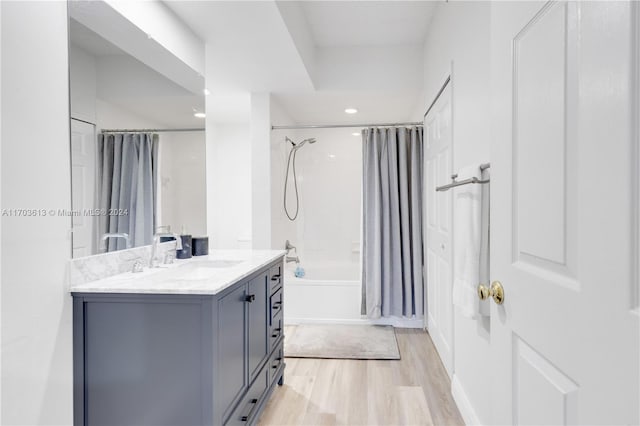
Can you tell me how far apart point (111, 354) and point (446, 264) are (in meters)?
2.11

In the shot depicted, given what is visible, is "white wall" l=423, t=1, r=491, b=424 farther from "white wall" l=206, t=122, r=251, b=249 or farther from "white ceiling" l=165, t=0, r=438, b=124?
"white wall" l=206, t=122, r=251, b=249

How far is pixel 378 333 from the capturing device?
3568mm

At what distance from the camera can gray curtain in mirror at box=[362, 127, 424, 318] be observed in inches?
145

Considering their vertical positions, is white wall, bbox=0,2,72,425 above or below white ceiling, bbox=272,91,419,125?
below

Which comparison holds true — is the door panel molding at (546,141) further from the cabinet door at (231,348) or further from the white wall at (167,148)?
the white wall at (167,148)

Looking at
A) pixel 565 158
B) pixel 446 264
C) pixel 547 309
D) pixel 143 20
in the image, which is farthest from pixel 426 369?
pixel 143 20

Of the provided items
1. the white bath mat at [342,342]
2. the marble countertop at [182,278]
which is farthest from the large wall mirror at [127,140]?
the white bath mat at [342,342]

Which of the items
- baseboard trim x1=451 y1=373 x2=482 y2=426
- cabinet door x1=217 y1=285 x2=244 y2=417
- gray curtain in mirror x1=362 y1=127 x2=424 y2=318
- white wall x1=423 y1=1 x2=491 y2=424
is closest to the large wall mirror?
cabinet door x1=217 y1=285 x2=244 y2=417

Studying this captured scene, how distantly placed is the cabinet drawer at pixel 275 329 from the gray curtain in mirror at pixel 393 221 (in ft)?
4.63

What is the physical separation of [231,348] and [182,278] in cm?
41

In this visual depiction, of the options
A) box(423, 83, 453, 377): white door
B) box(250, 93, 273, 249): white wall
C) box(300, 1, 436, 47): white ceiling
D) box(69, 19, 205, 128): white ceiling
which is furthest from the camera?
box(250, 93, 273, 249): white wall

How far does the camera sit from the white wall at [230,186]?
4.75 m

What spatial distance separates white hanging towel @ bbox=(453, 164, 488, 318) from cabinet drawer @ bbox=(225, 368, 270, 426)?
3.66 ft

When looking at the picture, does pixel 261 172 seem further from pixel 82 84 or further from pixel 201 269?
pixel 82 84
